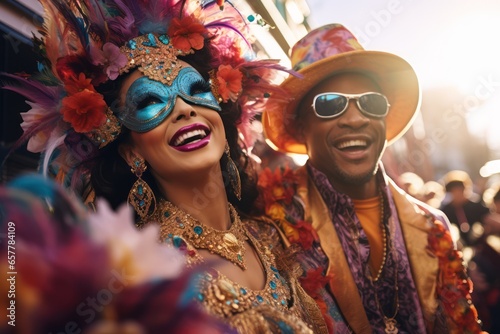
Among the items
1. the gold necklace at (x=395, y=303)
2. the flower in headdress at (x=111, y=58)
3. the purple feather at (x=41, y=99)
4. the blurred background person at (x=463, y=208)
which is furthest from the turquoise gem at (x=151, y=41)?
the blurred background person at (x=463, y=208)

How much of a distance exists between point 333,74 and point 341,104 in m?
0.24

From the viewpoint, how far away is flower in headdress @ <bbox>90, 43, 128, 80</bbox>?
2043 mm

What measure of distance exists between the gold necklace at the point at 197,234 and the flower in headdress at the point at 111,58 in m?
0.60

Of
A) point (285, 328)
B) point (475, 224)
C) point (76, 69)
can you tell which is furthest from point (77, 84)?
point (475, 224)

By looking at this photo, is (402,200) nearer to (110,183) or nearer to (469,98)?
(469,98)

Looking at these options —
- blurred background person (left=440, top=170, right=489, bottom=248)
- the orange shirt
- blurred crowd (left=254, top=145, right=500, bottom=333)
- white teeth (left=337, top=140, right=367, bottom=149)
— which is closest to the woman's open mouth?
white teeth (left=337, top=140, right=367, bottom=149)

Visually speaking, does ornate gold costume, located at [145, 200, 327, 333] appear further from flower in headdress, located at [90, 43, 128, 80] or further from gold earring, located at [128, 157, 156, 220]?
flower in headdress, located at [90, 43, 128, 80]

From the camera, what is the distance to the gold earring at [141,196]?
2109 mm

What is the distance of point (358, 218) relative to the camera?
9.37 feet

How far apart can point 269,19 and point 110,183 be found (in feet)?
16.4

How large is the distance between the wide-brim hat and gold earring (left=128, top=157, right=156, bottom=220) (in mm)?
891

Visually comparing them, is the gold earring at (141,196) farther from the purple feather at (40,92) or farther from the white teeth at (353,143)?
the white teeth at (353,143)

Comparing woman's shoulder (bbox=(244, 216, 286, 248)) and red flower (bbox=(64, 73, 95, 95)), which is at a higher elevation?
red flower (bbox=(64, 73, 95, 95))

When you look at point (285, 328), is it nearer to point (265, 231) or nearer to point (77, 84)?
point (265, 231)
